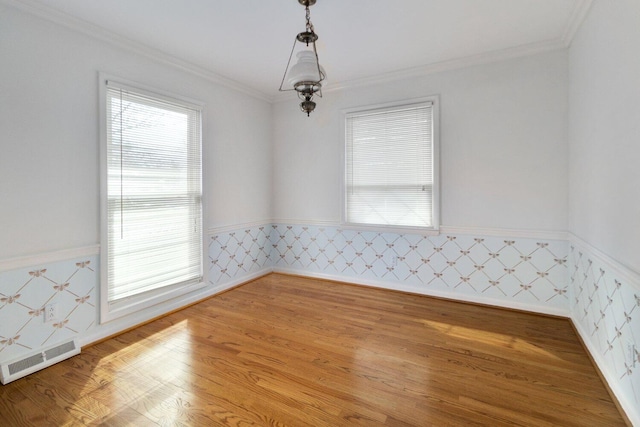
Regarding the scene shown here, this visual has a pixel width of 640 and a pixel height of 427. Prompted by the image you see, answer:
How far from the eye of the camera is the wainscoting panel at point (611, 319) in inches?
64.4

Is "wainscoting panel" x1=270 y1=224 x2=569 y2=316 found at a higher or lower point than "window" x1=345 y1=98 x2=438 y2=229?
lower

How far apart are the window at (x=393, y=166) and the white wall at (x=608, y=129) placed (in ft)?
4.10

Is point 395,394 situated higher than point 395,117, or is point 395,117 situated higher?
point 395,117

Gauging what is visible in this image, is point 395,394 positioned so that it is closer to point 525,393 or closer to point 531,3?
point 525,393

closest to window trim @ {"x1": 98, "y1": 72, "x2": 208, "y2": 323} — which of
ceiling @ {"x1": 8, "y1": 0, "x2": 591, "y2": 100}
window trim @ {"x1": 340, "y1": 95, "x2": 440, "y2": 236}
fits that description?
ceiling @ {"x1": 8, "y1": 0, "x2": 591, "y2": 100}

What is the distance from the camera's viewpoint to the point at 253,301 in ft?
11.4

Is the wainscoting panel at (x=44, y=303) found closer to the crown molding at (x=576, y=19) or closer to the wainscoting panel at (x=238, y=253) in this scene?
the wainscoting panel at (x=238, y=253)

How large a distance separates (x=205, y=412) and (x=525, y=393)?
1889 mm

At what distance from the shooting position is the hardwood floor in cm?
172

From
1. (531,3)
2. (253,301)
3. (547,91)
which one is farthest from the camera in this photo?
(253,301)

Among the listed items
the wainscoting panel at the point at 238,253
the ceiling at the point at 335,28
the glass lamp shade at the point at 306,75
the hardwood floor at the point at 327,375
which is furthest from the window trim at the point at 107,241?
the glass lamp shade at the point at 306,75

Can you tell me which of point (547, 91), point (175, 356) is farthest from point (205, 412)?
point (547, 91)

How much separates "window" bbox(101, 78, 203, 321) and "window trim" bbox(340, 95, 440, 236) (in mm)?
1731

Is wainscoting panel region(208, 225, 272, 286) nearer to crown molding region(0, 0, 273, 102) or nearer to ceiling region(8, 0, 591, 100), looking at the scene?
crown molding region(0, 0, 273, 102)
